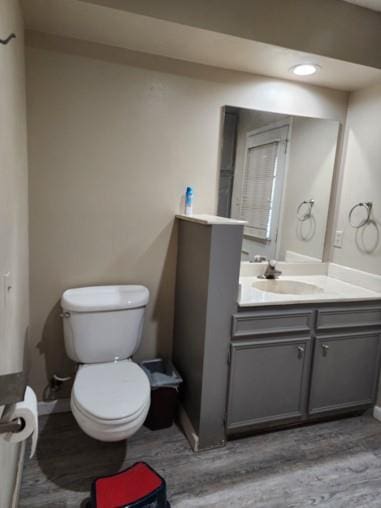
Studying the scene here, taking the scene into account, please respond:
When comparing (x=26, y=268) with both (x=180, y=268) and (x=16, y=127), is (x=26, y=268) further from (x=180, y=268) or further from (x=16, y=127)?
(x=180, y=268)

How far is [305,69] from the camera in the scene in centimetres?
208

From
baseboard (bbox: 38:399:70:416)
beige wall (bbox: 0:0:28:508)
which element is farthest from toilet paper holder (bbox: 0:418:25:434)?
baseboard (bbox: 38:399:70:416)

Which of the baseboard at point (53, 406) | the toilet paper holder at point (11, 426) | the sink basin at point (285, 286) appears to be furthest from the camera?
the sink basin at point (285, 286)

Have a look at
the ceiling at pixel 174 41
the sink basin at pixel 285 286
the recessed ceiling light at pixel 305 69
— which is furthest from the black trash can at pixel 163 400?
the recessed ceiling light at pixel 305 69

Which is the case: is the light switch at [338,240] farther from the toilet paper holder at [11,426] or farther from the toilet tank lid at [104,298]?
the toilet paper holder at [11,426]

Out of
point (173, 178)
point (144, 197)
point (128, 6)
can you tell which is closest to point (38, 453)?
point (144, 197)

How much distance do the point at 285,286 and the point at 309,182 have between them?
804mm

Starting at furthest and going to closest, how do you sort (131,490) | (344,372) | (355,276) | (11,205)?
(355,276)
(344,372)
(131,490)
(11,205)

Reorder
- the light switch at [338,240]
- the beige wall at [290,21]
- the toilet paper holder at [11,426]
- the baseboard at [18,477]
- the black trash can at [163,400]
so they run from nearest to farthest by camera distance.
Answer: the toilet paper holder at [11,426], the baseboard at [18,477], the beige wall at [290,21], the black trash can at [163,400], the light switch at [338,240]

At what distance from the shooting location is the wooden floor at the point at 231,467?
161cm

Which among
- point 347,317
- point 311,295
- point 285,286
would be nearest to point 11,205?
point 311,295

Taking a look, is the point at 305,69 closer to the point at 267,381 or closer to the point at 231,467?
the point at 267,381

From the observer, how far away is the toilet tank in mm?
1897

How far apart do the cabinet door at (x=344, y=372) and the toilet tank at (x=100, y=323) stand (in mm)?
1121
